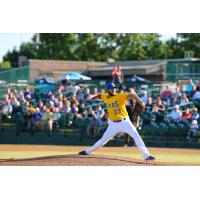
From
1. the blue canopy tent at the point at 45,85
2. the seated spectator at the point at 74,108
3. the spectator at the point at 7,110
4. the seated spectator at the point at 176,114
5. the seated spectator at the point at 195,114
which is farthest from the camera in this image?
the blue canopy tent at the point at 45,85

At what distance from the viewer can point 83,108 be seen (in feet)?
70.9

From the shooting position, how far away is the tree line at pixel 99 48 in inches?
1504

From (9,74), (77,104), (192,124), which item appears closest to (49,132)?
(77,104)

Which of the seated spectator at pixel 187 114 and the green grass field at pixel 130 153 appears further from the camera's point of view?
the seated spectator at pixel 187 114

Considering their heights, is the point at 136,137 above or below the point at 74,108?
below

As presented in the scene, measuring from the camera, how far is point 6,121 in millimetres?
21375

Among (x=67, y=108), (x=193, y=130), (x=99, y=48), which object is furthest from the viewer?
(x=99, y=48)

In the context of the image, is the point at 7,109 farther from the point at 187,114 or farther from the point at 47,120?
the point at 187,114

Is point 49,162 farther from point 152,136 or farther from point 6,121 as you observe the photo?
point 6,121

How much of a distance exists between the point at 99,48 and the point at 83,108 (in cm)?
2393

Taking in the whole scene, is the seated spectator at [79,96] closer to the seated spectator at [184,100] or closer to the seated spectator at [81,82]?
the seated spectator at [81,82]

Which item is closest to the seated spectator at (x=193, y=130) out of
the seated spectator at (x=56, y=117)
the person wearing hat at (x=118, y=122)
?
the seated spectator at (x=56, y=117)

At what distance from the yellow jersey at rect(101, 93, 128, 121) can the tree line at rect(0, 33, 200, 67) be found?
2280 cm

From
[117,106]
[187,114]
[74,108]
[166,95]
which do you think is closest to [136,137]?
[117,106]
